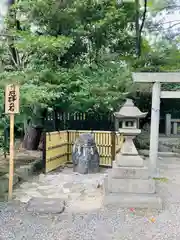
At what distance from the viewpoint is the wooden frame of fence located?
7887 millimetres

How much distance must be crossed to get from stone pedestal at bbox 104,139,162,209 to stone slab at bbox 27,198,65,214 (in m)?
0.80

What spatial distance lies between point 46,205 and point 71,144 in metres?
4.04

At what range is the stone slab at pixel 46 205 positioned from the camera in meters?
4.54

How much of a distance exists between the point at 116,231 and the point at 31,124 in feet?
22.1

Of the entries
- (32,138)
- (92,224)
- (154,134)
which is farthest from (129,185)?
(32,138)

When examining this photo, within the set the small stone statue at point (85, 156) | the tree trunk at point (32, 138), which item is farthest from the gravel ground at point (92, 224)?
the tree trunk at point (32, 138)

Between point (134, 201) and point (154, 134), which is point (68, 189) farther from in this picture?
point (154, 134)

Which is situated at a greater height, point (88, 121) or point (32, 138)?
point (88, 121)

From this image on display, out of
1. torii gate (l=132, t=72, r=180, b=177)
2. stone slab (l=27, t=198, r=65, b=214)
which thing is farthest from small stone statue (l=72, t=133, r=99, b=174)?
stone slab (l=27, t=198, r=65, b=214)

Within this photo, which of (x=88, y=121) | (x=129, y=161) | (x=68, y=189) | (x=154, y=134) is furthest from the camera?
(x=88, y=121)

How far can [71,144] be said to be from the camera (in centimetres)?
873

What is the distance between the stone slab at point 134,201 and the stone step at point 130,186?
0.12m

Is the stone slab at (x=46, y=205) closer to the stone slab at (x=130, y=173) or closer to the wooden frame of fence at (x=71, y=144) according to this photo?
the stone slab at (x=130, y=173)

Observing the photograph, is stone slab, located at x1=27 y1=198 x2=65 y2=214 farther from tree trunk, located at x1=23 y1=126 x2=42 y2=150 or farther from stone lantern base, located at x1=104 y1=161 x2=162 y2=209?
tree trunk, located at x1=23 y1=126 x2=42 y2=150
